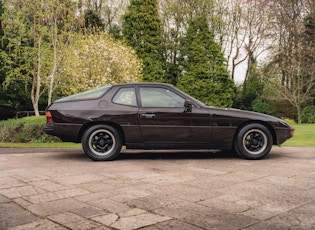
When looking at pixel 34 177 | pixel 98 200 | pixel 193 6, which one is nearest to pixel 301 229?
pixel 98 200

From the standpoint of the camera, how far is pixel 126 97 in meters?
6.89

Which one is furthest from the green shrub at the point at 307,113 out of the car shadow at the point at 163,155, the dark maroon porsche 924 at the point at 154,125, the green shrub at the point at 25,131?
the dark maroon porsche 924 at the point at 154,125

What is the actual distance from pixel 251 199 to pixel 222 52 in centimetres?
3204

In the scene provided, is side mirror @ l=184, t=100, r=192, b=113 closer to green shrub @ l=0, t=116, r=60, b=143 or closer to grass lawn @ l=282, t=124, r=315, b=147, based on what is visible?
grass lawn @ l=282, t=124, r=315, b=147

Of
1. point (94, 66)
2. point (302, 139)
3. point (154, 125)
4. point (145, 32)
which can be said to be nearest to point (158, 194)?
point (154, 125)

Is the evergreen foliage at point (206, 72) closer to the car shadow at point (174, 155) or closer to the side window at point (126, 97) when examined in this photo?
the car shadow at point (174, 155)

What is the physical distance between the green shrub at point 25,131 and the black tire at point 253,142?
6358mm

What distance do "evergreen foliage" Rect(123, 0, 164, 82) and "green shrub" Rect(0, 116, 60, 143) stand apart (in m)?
22.9

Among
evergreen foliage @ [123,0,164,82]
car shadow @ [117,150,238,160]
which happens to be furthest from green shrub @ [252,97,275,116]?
car shadow @ [117,150,238,160]

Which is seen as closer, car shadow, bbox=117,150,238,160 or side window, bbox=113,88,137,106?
side window, bbox=113,88,137,106

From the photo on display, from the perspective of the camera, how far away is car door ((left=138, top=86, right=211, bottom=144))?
263 inches

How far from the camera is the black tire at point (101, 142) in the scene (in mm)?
6652

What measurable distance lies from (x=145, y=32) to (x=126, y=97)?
95.4 feet

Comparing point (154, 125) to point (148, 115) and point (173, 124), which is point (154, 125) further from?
point (173, 124)
